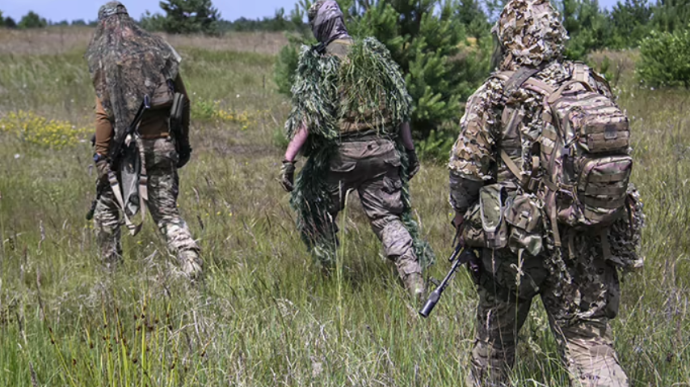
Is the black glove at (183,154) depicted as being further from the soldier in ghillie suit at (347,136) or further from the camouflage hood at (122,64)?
the soldier in ghillie suit at (347,136)

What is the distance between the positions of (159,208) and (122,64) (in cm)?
92

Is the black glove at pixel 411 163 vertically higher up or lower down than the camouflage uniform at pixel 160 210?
higher up

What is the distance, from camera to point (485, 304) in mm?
2389

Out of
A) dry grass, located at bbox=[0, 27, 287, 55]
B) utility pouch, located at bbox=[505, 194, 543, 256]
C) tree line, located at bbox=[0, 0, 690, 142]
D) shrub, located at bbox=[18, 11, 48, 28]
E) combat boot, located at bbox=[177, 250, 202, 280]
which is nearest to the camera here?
utility pouch, located at bbox=[505, 194, 543, 256]

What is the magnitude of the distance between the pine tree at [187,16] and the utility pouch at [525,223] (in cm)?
2905

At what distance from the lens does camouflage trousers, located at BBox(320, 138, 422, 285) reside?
3674mm

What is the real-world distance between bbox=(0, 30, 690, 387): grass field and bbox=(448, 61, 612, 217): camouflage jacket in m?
0.51

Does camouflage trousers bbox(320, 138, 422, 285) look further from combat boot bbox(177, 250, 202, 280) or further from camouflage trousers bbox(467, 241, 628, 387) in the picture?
camouflage trousers bbox(467, 241, 628, 387)

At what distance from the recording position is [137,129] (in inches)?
160

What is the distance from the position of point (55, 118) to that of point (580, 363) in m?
12.1

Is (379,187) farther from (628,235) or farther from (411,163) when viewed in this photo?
(628,235)

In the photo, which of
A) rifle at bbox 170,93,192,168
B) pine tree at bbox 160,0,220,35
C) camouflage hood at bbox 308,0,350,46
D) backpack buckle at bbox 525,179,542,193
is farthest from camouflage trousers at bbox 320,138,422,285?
pine tree at bbox 160,0,220,35

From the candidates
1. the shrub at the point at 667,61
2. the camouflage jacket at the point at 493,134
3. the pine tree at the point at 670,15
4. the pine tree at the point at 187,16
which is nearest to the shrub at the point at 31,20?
the pine tree at the point at 187,16

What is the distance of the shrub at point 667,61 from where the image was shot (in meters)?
11.3
